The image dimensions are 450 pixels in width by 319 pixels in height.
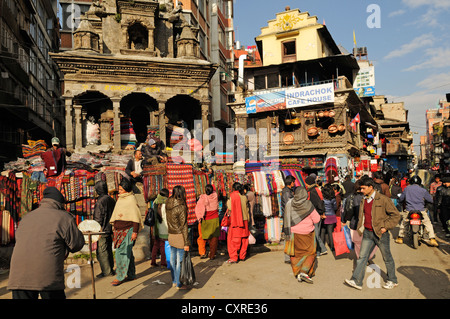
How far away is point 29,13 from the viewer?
26812mm

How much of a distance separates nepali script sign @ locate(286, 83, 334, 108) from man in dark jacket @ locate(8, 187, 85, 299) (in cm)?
2319

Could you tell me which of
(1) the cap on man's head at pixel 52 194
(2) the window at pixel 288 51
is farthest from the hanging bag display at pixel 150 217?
(2) the window at pixel 288 51

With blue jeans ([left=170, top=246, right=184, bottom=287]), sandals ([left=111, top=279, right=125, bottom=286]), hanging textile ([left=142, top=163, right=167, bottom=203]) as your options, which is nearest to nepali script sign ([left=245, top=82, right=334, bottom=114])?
hanging textile ([left=142, top=163, right=167, bottom=203])

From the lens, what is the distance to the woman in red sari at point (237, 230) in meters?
8.71

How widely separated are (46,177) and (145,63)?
1276 centimetres

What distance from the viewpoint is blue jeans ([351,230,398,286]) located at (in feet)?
19.8

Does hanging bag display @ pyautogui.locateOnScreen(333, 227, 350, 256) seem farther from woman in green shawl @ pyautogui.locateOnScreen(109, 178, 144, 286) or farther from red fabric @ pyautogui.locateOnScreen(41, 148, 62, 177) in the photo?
red fabric @ pyautogui.locateOnScreen(41, 148, 62, 177)

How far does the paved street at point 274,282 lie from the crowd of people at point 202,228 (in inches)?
10.3

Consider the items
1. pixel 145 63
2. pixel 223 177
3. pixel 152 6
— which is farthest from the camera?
pixel 152 6

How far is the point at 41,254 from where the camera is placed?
12.6ft

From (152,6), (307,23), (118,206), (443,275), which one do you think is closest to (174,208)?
(118,206)

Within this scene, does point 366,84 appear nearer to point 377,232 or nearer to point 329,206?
point 329,206

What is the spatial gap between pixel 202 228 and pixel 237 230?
90cm

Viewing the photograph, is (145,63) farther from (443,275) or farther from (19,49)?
(443,275)
